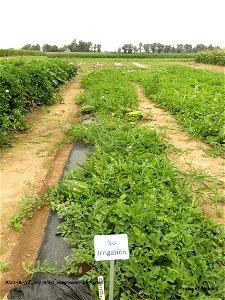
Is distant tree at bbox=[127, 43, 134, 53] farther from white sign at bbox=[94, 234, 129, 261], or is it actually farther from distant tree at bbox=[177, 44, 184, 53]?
white sign at bbox=[94, 234, 129, 261]

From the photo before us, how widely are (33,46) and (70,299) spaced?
363ft

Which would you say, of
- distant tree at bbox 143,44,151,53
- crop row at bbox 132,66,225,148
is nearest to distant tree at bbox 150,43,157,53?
distant tree at bbox 143,44,151,53

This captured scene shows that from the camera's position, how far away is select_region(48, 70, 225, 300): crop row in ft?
9.26

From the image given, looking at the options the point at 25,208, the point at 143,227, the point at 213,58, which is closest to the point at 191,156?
the point at 143,227

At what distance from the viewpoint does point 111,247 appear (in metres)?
2.20

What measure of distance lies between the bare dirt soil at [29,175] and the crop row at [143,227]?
43 cm

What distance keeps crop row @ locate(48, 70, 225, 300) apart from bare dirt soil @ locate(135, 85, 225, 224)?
458 mm

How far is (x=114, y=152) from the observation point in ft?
17.1

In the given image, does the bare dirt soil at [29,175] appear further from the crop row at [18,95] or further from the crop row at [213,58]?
the crop row at [213,58]

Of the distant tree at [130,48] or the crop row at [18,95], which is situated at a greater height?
the crop row at [18,95]

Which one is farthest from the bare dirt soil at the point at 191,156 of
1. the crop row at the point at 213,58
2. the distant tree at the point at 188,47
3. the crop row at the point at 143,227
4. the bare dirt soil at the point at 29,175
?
the distant tree at the point at 188,47

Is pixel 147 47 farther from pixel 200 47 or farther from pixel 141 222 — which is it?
pixel 141 222

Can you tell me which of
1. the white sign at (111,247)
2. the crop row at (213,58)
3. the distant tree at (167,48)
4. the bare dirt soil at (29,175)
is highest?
the white sign at (111,247)

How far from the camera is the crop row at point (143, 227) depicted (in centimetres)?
282
